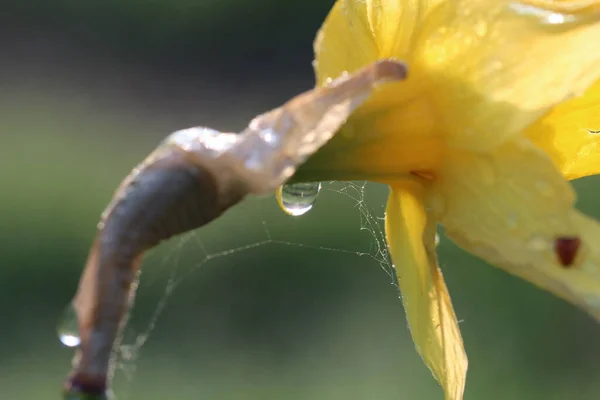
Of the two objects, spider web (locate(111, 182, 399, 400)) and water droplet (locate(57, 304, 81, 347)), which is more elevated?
water droplet (locate(57, 304, 81, 347))

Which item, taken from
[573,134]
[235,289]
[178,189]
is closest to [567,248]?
[573,134]

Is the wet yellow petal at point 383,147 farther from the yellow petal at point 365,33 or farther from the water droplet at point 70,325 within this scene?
the water droplet at point 70,325

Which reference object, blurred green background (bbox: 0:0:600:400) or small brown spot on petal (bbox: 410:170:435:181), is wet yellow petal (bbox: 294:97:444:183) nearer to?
small brown spot on petal (bbox: 410:170:435:181)

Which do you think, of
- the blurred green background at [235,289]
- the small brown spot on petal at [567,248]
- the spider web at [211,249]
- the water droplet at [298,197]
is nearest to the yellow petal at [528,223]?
the small brown spot on petal at [567,248]

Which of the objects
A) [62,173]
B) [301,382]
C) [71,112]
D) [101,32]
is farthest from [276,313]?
[101,32]

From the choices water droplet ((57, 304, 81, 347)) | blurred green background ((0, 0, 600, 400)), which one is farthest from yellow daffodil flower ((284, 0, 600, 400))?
blurred green background ((0, 0, 600, 400))

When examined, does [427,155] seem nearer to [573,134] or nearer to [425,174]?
[425,174]
